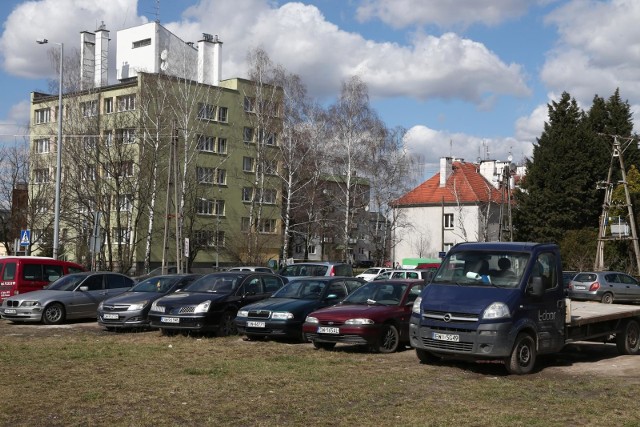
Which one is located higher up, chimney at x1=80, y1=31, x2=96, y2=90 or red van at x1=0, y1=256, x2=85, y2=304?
chimney at x1=80, y1=31, x2=96, y2=90

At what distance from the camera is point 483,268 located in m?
13.3

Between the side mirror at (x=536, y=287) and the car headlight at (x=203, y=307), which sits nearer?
the side mirror at (x=536, y=287)

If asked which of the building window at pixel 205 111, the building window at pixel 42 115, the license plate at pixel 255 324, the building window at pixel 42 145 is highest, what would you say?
the building window at pixel 42 115

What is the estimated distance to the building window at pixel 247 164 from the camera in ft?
217

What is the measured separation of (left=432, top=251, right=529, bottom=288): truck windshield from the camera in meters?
13.0

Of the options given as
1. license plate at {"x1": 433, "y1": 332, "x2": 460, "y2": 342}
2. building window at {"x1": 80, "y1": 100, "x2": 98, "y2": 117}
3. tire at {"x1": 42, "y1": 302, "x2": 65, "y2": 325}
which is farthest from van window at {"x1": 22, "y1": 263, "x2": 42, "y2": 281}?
building window at {"x1": 80, "y1": 100, "x2": 98, "y2": 117}

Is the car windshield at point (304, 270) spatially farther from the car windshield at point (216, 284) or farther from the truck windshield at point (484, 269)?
the truck windshield at point (484, 269)

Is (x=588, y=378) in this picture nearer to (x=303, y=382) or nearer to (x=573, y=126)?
(x=303, y=382)

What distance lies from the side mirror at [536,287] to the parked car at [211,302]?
25.7 ft

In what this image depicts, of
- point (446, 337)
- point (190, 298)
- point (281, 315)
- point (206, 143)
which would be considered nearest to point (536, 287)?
point (446, 337)

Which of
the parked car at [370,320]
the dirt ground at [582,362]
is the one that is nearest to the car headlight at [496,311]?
the dirt ground at [582,362]

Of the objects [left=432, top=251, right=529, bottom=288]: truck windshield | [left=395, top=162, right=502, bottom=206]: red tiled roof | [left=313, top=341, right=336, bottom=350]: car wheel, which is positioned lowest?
[left=313, top=341, right=336, bottom=350]: car wheel

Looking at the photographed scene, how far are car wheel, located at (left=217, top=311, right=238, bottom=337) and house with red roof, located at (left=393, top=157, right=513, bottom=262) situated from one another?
53.0 metres

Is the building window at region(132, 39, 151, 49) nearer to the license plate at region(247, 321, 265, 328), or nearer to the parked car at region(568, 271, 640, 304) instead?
the parked car at region(568, 271, 640, 304)
